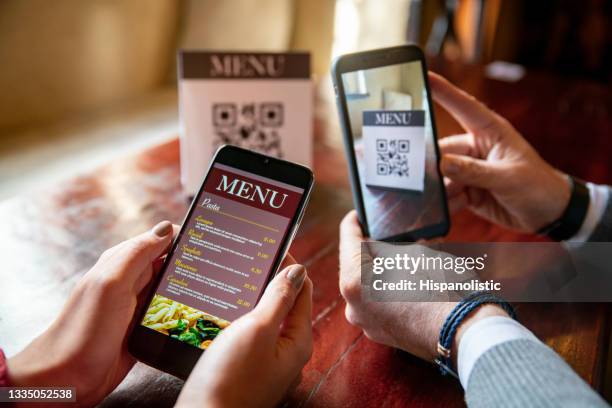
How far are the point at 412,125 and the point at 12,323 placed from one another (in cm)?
55

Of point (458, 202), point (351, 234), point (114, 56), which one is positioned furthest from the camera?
point (114, 56)

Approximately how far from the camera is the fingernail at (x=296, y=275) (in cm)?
56

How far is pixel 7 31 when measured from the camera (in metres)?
1.47

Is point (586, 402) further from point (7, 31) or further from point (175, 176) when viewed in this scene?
point (7, 31)

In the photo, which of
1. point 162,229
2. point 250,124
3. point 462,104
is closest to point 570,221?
point 462,104

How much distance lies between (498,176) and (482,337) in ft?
1.23

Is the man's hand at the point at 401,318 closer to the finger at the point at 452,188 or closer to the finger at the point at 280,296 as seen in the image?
the finger at the point at 280,296

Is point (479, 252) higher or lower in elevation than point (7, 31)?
lower

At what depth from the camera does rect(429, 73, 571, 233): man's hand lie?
2.88 feet

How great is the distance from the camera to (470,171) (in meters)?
0.86

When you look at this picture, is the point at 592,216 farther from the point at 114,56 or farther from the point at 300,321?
the point at 114,56

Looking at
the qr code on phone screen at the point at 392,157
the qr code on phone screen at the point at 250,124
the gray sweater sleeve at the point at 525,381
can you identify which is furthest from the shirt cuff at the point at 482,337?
the qr code on phone screen at the point at 250,124

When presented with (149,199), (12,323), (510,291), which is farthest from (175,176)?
(510,291)

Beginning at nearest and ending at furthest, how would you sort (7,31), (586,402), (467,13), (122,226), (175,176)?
(586,402) → (122,226) → (175,176) → (7,31) → (467,13)
